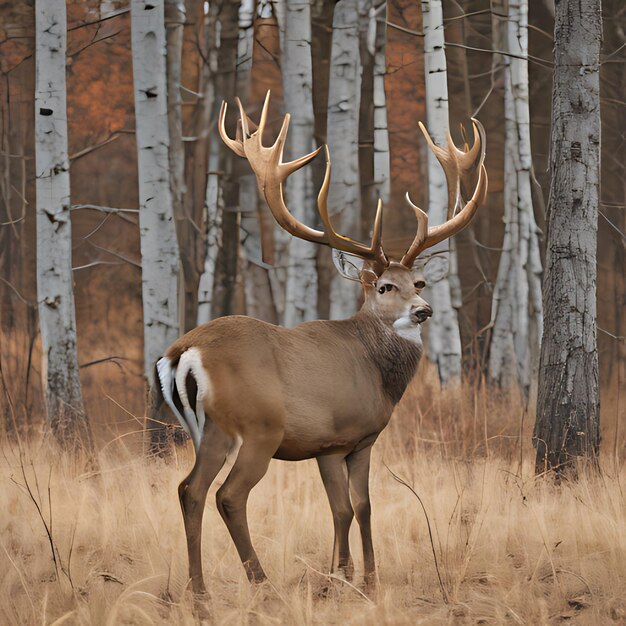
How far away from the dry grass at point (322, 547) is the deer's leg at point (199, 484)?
13 centimetres

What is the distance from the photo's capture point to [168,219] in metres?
7.94

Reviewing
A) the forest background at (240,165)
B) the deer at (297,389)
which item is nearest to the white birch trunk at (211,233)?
the forest background at (240,165)

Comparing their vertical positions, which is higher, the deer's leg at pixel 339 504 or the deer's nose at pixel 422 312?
the deer's nose at pixel 422 312

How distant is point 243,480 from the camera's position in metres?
4.40

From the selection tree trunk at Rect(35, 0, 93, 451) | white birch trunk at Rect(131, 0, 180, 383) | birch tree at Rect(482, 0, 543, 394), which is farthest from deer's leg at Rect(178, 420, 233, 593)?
birch tree at Rect(482, 0, 543, 394)

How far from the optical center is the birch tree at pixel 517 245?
36.3 ft

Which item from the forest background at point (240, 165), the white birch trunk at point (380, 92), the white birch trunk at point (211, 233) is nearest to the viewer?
the white birch trunk at point (211, 233)

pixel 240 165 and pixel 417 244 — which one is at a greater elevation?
pixel 240 165

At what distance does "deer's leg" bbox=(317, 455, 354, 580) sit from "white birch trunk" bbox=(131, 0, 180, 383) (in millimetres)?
3249

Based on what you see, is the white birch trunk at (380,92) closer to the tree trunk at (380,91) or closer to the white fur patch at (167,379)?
the tree trunk at (380,91)

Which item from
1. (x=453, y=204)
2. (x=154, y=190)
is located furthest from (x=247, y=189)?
(x=453, y=204)

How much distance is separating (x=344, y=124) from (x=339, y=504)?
540 cm

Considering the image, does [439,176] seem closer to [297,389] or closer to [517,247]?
[517,247]

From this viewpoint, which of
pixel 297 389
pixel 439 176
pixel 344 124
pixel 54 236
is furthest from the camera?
pixel 439 176
